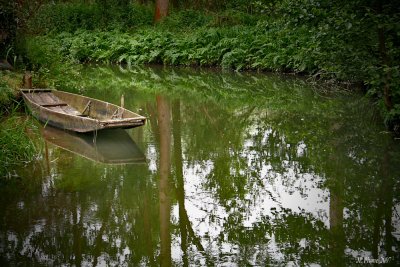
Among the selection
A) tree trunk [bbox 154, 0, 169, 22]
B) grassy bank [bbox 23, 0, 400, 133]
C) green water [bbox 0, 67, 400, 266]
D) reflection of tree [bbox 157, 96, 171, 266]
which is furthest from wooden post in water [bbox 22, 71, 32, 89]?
tree trunk [bbox 154, 0, 169, 22]

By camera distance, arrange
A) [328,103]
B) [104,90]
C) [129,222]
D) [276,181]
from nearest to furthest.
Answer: [129,222]
[276,181]
[328,103]
[104,90]

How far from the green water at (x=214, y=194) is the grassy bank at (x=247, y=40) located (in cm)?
138

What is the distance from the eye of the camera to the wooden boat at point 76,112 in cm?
949

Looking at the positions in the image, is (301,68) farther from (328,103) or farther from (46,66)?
(46,66)

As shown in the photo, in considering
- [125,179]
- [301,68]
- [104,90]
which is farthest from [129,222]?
[301,68]

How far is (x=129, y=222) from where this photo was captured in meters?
6.41

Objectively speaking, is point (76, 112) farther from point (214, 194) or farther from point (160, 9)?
point (160, 9)

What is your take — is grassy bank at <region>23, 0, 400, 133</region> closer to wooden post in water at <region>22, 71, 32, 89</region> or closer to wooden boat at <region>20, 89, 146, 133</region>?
wooden post in water at <region>22, 71, 32, 89</region>

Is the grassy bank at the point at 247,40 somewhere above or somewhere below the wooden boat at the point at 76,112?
above

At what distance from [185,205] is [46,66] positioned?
9.18m

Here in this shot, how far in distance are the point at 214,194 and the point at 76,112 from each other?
17.5 ft

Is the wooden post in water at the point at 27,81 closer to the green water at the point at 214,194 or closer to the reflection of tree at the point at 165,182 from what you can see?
the green water at the point at 214,194

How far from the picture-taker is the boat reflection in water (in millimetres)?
9102

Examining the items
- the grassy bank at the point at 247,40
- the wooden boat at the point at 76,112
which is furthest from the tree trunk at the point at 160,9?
the wooden boat at the point at 76,112
